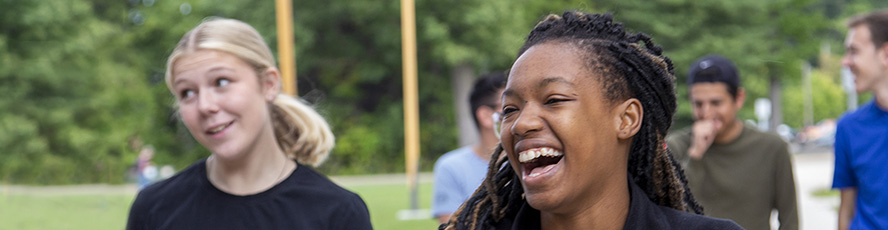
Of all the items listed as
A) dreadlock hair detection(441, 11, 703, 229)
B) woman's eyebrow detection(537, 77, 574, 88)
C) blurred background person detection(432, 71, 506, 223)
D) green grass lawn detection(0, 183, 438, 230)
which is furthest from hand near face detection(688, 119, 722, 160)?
green grass lawn detection(0, 183, 438, 230)

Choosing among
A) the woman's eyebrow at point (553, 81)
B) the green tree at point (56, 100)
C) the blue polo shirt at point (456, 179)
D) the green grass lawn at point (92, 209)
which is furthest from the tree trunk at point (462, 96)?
the woman's eyebrow at point (553, 81)

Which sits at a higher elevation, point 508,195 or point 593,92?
point 593,92

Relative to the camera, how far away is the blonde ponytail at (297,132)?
338 centimetres

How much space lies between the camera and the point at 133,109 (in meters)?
30.9

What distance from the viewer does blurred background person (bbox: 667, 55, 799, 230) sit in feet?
14.9

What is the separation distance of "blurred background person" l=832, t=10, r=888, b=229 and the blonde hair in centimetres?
254

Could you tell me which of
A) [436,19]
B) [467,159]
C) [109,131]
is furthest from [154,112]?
[467,159]

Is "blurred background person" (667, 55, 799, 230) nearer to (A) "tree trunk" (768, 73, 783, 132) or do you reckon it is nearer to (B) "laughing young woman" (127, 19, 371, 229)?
(B) "laughing young woman" (127, 19, 371, 229)

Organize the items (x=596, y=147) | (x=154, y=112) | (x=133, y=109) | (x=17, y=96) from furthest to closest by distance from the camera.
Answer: (x=154, y=112)
(x=133, y=109)
(x=17, y=96)
(x=596, y=147)

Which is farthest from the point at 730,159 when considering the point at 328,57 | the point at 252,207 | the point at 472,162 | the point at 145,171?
the point at 328,57

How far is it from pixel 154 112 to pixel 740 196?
32.3m

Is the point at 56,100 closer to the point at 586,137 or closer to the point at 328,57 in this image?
the point at 328,57

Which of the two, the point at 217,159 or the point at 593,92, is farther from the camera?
the point at 217,159

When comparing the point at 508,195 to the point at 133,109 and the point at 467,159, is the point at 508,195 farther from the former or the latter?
the point at 133,109
